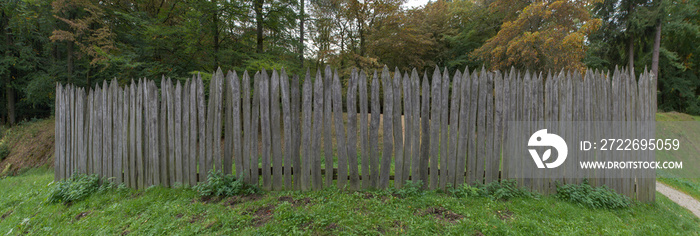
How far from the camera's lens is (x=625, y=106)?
4195 millimetres

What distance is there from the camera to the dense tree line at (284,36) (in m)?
9.48

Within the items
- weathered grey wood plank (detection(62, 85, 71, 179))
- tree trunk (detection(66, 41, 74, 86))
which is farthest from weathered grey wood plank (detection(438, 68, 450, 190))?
tree trunk (detection(66, 41, 74, 86))

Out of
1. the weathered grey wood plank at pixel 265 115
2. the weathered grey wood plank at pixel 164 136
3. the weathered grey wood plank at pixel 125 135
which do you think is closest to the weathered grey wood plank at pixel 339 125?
the weathered grey wood plank at pixel 265 115

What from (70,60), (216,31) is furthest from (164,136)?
(70,60)

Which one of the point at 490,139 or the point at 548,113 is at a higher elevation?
the point at 548,113

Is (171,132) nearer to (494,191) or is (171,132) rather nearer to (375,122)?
(375,122)

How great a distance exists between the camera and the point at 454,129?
3.81 meters

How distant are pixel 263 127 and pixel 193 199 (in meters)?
1.37

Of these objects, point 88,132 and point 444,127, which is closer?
point 444,127

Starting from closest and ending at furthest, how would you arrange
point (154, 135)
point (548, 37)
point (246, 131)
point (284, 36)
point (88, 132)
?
1. point (246, 131)
2. point (154, 135)
3. point (88, 132)
4. point (548, 37)
5. point (284, 36)

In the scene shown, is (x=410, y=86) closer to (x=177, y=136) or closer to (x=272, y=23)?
(x=177, y=136)

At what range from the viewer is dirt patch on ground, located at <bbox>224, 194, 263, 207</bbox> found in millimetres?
3578

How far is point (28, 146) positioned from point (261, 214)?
14.0 m

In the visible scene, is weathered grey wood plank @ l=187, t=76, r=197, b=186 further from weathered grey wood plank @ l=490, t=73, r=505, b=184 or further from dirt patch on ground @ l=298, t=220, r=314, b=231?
A: weathered grey wood plank @ l=490, t=73, r=505, b=184
